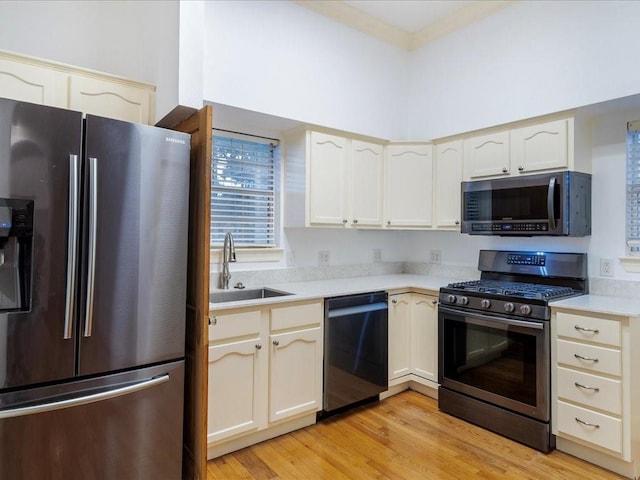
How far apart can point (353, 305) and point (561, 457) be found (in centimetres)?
151

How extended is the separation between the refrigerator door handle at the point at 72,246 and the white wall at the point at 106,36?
707 mm

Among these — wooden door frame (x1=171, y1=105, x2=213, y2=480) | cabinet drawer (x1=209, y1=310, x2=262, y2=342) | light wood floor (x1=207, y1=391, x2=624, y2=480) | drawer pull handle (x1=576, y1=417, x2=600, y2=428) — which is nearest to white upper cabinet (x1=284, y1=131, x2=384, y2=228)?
cabinet drawer (x1=209, y1=310, x2=262, y2=342)

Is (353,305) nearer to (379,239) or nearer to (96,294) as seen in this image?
(379,239)

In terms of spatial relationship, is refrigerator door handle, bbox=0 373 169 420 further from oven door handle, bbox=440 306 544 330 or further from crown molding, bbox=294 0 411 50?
crown molding, bbox=294 0 411 50

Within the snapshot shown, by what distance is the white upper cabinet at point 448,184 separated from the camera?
322 centimetres

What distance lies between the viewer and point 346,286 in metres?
2.99

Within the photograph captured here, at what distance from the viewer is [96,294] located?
1.54 metres

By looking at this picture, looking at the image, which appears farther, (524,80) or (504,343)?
(524,80)

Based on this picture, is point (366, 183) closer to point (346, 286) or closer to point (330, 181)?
point (330, 181)

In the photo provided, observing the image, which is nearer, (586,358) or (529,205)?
(586,358)

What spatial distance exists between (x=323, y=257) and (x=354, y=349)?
0.93 m

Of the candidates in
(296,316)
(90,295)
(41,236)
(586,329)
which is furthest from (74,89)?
(586,329)

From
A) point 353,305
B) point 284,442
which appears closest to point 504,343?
point 353,305

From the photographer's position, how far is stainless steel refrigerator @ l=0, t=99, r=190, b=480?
4.62 ft
